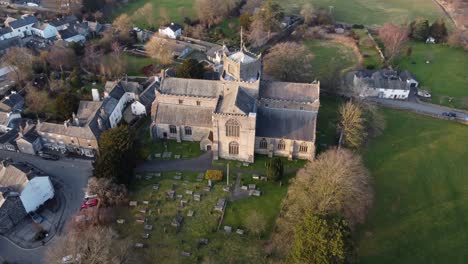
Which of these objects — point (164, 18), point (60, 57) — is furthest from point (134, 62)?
point (164, 18)

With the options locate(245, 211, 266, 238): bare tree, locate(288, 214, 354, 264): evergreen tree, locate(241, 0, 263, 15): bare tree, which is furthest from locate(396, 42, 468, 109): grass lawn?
locate(288, 214, 354, 264): evergreen tree

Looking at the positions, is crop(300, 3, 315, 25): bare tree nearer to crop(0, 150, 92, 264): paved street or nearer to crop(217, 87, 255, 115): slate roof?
crop(217, 87, 255, 115): slate roof

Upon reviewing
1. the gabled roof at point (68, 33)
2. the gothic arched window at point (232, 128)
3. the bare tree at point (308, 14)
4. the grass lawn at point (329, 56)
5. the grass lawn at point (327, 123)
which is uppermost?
the bare tree at point (308, 14)

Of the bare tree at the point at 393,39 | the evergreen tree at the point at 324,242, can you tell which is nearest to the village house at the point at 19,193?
the evergreen tree at the point at 324,242

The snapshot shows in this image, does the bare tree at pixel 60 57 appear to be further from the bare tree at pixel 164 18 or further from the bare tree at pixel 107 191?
the bare tree at pixel 107 191

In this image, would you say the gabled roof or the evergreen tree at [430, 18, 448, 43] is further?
the evergreen tree at [430, 18, 448, 43]

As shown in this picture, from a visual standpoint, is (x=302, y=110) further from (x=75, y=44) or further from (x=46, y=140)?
(x=75, y=44)

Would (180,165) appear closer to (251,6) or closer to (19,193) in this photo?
(19,193)
